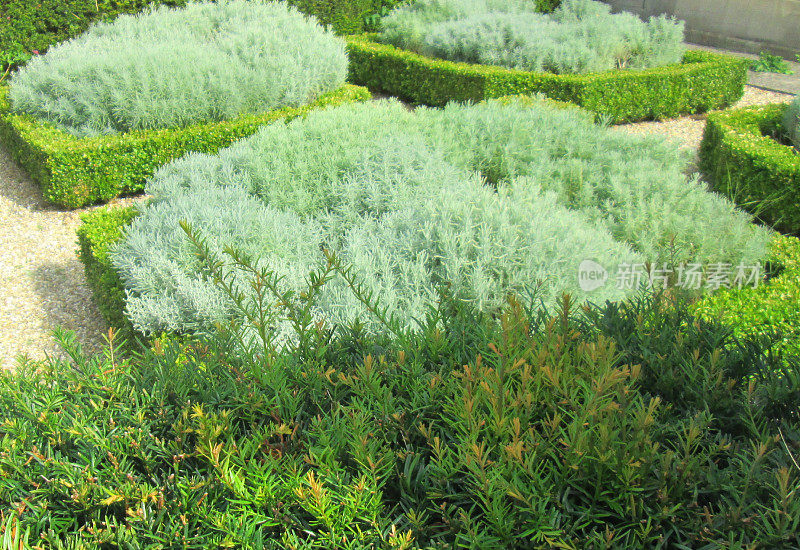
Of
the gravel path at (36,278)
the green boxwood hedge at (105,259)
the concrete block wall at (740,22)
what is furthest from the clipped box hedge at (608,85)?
the green boxwood hedge at (105,259)

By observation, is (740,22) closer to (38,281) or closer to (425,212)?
(425,212)

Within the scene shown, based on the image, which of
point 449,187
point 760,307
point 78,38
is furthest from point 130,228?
point 78,38

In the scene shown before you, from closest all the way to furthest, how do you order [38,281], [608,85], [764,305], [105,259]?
[764,305]
[105,259]
[38,281]
[608,85]

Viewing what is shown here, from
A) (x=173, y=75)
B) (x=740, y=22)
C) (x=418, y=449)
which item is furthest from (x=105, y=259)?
(x=740, y=22)

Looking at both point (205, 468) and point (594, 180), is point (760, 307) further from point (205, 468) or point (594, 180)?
point (205, 468)

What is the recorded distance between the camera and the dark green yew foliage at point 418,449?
4.78ft

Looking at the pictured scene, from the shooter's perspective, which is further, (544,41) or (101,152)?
(544,41)

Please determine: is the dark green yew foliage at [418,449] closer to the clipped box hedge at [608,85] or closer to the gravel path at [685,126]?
the gravel path at [685,126]

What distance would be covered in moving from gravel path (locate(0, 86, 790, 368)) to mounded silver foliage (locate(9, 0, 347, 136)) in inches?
46.6

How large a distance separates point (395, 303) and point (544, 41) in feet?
31.5

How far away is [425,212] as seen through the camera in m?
4.45

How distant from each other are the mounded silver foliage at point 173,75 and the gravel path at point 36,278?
3.88 ft

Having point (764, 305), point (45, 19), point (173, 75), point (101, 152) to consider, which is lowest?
point (101, 152)

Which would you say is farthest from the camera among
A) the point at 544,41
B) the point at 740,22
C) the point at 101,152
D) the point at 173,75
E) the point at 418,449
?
the point at 740,22
